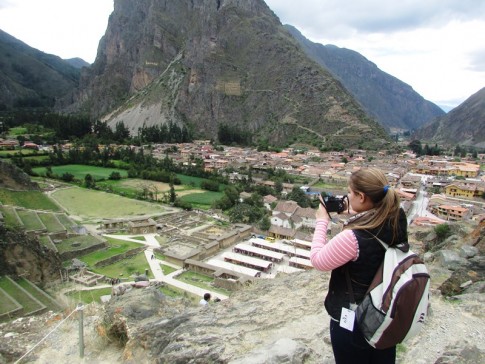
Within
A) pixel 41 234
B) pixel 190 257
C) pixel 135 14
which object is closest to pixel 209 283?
pixel 190 257

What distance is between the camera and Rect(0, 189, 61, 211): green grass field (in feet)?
98.2

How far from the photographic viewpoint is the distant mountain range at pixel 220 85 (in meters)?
88.9

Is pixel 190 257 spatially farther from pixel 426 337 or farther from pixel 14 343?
pixel 426 337

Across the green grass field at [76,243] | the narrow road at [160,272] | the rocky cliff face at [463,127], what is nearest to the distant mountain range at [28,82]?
the narrow road at [160,272]

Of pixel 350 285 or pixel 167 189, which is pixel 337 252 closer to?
pixel 350 285

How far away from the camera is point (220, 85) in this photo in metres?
100

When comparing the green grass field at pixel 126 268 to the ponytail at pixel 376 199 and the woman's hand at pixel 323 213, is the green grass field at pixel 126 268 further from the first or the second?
the ponytail at pixel 376 199

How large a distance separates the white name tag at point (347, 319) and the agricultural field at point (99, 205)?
32609 millimetres

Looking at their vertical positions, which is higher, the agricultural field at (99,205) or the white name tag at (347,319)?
the white name tag at (347,319)

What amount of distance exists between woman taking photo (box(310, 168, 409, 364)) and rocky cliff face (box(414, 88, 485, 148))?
447 feet

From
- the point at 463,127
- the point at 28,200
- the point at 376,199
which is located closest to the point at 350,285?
the point at 376,199

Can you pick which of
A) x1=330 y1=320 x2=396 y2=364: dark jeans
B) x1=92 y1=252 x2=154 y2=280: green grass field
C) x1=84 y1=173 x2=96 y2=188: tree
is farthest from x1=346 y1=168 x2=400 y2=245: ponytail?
x1=84 y1=173 x2=96 y2=188: tree

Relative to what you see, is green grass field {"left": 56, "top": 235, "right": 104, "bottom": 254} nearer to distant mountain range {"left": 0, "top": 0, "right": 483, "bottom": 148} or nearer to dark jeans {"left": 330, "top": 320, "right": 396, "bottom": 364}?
dark jeans {"left": 330, "top": 320, "right": 396, "bottom": 364}

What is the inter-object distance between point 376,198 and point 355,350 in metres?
1.07
